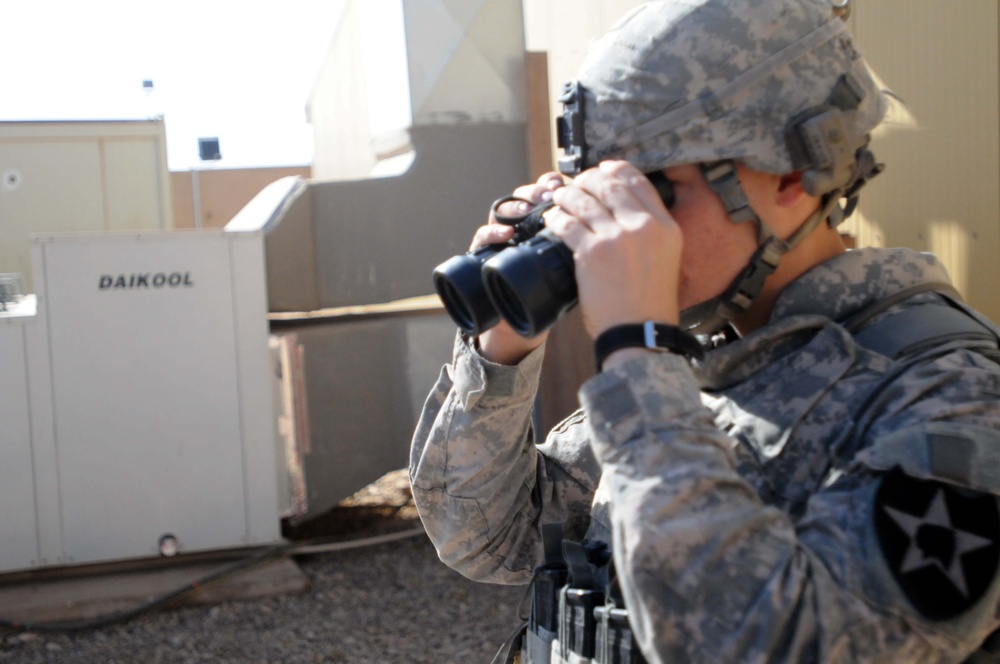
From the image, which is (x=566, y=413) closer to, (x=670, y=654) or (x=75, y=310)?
(x=75, y=310)

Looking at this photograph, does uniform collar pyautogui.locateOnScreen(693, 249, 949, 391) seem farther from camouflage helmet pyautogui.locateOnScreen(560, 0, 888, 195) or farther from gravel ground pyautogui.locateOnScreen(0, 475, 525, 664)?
gravel ground pyautogui.locateOnScreen(0, 475, 525, 664)

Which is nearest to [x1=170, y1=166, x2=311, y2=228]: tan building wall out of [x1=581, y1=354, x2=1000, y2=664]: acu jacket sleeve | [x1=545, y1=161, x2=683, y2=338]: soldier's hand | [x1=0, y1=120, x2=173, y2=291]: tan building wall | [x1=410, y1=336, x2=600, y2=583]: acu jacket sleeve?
[x1=0, y1=120, x2=173, y2=291]: tan building wall

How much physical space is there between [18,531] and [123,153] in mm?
2854

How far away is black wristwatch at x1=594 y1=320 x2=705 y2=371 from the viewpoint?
1164 mm

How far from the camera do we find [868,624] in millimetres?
1048

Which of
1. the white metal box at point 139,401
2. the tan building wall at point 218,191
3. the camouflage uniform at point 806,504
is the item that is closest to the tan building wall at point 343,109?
the white metal box at point 139,401

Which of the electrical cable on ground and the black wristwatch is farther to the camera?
the electrical cable on ground

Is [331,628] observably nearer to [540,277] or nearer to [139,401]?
[139,401]

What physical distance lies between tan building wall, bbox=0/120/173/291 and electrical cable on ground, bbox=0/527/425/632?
267 centimetres

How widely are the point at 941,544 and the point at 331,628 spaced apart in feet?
12.1

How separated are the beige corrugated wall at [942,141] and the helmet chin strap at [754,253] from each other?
2034mm

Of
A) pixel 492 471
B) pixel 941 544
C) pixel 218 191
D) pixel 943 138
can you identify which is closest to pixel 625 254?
pixel 941 544

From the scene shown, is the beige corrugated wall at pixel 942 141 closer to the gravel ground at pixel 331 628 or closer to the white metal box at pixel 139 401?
the gravel ground at pixel 331 628

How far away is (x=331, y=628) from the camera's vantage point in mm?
4387
